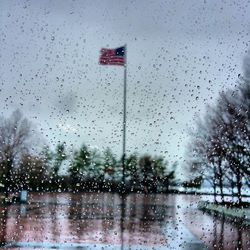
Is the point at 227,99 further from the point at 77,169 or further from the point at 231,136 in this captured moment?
the point at 77,169

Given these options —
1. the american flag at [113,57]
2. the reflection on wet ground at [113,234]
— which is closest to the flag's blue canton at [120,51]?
the american flag at [113,57]

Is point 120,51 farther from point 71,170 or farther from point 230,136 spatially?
point 71,170

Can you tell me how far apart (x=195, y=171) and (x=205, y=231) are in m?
16.0

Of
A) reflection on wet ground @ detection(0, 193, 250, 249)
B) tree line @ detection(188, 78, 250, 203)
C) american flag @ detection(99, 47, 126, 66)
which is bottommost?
reflection on wet ground @ detection(0, 193, 250, 249)

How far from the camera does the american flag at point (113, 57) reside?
24562 mm

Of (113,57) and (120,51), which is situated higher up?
(120,51)

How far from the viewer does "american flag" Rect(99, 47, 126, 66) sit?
24.6 m

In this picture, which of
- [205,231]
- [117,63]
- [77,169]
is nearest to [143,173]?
[77,169]

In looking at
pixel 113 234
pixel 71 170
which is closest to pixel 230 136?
pixel 113 234

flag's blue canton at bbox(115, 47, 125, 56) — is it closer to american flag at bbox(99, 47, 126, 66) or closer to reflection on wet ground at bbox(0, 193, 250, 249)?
american flag at bbox(99, 47, 126, 66)

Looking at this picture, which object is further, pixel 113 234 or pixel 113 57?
pixel 113 57

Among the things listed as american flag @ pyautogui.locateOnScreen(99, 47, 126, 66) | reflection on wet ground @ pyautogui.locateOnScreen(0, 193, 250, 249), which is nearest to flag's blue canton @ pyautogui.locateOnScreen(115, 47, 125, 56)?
american flag @ pyautogui.locateOnScreen(99, 47, 126, 66)

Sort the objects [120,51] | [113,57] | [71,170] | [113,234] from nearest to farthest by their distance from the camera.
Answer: [113,234]
[113,57]
[120,51]
[71,170]

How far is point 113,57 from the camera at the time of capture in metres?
25.1
